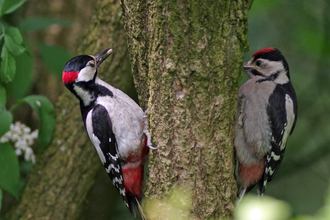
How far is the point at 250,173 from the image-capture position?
2.47m

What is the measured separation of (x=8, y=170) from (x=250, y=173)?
1644mm

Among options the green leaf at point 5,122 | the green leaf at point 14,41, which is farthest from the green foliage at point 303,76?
the green leaf at point 5,122

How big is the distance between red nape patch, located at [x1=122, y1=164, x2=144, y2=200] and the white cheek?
698mm

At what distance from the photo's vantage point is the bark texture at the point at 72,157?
308 cm

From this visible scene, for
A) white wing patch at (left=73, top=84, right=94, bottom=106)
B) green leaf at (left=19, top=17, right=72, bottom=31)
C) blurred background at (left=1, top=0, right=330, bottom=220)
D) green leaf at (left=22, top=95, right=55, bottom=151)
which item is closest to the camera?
white wing patch at (left=73, top=84, right=94, bottom=106)

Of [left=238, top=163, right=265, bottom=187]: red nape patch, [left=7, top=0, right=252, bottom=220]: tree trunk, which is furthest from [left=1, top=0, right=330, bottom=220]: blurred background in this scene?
[left=7, top=0, right=252, bottom=220]: tree trunk

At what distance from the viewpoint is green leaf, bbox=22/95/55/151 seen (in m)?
2.64

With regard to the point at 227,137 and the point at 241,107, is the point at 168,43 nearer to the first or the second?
the point at 227,137

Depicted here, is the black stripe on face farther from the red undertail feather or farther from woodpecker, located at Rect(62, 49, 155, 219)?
the red undertail feather

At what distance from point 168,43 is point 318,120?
267 cm

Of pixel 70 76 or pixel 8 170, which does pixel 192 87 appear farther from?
pixel 8 170

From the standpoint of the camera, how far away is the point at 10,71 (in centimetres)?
225

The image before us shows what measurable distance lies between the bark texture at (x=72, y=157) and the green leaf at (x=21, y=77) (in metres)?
0.65

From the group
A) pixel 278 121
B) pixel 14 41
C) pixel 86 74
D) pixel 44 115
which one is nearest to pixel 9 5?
pixel 14 41
